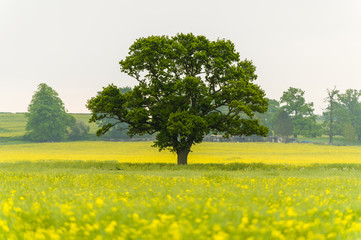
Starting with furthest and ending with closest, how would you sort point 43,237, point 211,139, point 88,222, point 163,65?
point 211,139
point 163,65
point 88,222
point 43,237

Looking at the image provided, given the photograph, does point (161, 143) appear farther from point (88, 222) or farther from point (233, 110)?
point (88, 222)

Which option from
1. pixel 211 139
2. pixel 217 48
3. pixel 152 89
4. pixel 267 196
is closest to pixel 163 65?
pixel 152 89

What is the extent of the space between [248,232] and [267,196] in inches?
171

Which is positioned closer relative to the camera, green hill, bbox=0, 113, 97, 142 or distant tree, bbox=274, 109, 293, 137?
green hill, bbox=0, 113, 97, 142

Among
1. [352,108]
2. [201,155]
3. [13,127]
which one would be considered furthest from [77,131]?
[352,108]

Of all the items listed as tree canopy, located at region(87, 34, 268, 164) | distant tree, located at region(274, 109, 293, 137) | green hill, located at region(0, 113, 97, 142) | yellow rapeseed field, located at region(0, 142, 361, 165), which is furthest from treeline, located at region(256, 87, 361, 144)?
tree canopy, located at region(87, 34, 268, 164)

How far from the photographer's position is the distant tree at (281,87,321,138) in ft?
348

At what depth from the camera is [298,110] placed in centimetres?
10869

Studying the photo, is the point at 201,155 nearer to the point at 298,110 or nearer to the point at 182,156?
the point at 182,156

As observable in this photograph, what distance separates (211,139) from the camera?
102 meters

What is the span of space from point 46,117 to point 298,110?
73.9 m

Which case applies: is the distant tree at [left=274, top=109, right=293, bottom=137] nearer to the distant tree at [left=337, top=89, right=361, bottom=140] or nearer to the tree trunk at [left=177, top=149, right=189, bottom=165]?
the distant tree at [left=337, top=89, right=361, bottom=140]

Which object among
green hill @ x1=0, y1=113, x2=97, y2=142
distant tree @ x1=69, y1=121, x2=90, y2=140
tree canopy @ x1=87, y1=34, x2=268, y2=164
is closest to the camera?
tree canopy @ x1=87, y1=34, x2=268, y2=164

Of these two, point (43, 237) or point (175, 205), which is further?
point (175, 205)
